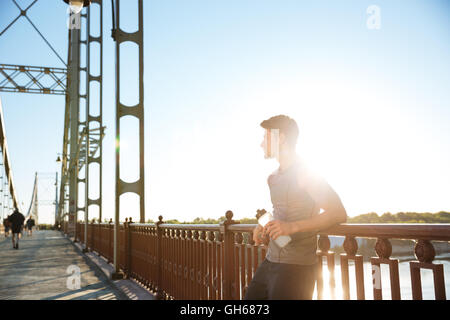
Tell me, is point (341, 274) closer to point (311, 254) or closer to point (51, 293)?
point (311, 254)

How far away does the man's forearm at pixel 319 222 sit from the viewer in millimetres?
1940

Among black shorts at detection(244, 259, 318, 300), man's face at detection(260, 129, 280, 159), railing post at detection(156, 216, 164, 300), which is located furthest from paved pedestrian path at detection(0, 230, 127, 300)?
man's face at detection(260, 129, 280, 159)

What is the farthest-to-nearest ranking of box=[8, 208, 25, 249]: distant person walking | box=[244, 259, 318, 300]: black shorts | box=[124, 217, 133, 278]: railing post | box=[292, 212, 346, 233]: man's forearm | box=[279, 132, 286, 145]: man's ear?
1. box=[8, 208, 25, 249]: distant person walking
2. box=[124, 217, 133, 278]: railing post
3. box=[279, 132, 286, 145]: man's ear
4. box=[244, 259, 318, 300]: black shorts
5. box=[292, 212, 346, 233]: man's forearm

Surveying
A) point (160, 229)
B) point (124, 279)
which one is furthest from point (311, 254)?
point (124, 279)

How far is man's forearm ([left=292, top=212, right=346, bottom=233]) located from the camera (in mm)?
1940

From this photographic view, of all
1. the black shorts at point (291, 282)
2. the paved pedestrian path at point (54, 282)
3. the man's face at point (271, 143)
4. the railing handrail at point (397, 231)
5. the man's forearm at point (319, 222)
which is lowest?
the paved pedestrian path at point (54, 282)

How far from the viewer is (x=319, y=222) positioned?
195 centimetres

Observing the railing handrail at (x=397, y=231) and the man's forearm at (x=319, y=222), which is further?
the man's forearm at (x=319, y=222)

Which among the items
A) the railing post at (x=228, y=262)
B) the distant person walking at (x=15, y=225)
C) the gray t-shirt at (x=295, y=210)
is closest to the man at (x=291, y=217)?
the gray t-shirt at (x=295, y=210)

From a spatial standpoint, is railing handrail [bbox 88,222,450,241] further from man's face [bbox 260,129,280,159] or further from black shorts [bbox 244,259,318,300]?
man's face [bbox 260,129,280,159]

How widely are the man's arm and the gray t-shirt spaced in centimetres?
6

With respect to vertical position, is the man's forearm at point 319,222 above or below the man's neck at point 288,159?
below

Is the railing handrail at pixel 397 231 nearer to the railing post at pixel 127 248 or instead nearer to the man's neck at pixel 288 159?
the man's neck at pixel 288 159
